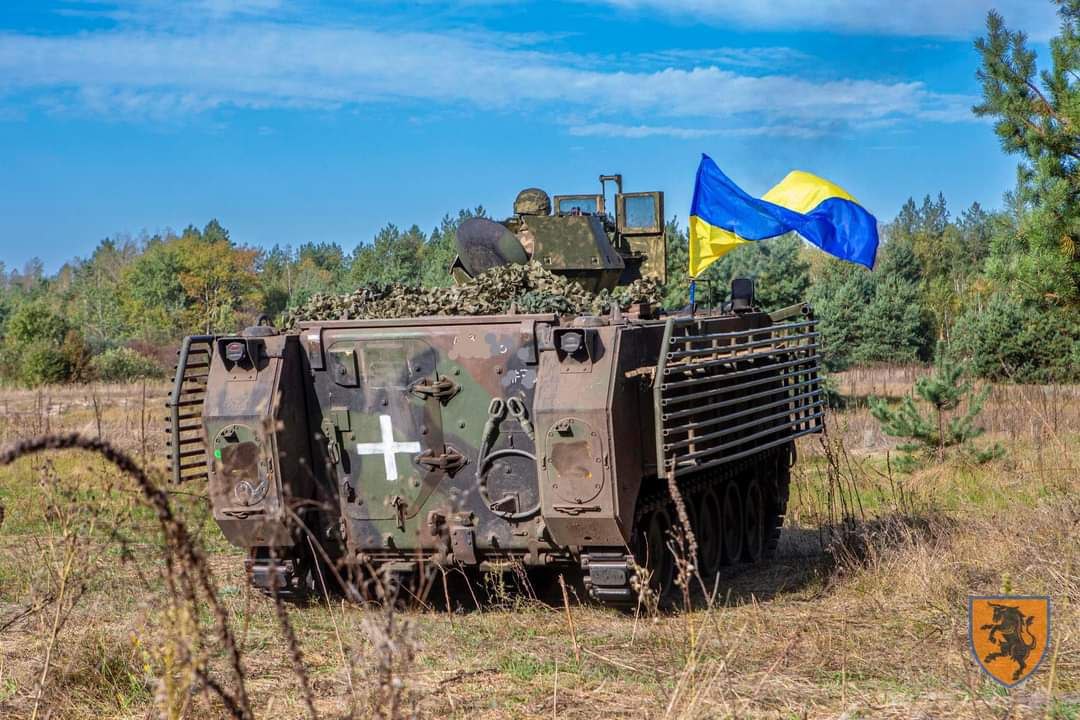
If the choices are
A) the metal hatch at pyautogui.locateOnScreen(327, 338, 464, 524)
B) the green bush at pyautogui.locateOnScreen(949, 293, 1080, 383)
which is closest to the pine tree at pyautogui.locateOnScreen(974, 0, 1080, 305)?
the metal hatch at pyautogui.locateOnScreen(327, 338, 464, 524)

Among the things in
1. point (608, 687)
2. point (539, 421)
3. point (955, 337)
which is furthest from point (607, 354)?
point (955, 337)

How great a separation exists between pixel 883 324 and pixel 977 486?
22.1m

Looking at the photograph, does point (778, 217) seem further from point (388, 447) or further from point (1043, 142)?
point (388, 447)

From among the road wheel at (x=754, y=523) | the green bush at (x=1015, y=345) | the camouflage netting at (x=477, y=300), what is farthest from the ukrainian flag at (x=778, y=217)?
the green bush at (x=1015, y=345)

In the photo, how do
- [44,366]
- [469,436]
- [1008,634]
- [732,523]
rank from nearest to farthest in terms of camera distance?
1. [1008,634]
2. [469,436]
3. [732,523]
4. [44,366]

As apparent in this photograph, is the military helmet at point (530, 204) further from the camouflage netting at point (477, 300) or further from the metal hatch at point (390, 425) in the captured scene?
the metal hatch at point (390, 425)

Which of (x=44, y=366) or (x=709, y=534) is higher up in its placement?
(x=44, y=366)

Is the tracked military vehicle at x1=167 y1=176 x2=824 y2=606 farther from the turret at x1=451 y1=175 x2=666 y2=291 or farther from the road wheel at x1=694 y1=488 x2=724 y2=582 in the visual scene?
the turret at x1=451 y1=175 x2=666 y2=291

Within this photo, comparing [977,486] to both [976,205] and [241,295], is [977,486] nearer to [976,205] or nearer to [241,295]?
[241,295]

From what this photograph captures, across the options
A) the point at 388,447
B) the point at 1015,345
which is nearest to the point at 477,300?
the point at 388,447

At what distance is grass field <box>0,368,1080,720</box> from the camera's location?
4672mm

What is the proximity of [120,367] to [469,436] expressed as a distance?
27736mm

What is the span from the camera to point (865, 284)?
119 ft

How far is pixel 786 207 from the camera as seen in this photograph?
12391 mm
